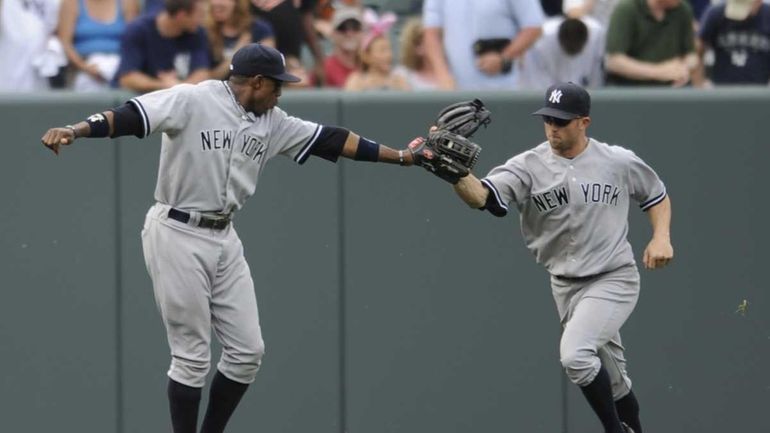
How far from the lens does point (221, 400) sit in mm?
7438

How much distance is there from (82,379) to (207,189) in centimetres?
215

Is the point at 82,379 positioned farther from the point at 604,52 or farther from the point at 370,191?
the point at 604,52

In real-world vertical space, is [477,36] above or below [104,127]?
above

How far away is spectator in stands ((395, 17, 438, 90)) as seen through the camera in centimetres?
932

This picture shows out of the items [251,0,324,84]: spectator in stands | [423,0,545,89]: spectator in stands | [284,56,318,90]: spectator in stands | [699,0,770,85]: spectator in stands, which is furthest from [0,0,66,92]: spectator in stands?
[699,0,770,85]: spectator in stands

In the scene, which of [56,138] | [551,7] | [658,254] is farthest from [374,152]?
[551,7]

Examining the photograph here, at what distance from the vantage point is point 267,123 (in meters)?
7.32

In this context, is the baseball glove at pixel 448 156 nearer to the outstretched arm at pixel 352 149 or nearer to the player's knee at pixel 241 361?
the outstretched arm at pixel 352 149

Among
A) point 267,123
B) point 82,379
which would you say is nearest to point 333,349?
point 82,379

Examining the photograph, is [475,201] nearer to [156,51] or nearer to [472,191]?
[472,191]

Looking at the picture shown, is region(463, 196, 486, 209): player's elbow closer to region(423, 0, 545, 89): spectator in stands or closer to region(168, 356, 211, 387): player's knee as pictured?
region(168, 356, 211, 387): player's knee

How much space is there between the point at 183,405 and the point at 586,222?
2.08 meters

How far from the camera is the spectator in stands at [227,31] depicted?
9000mm

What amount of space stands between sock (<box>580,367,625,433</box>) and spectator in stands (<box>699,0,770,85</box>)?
8.85 feet
